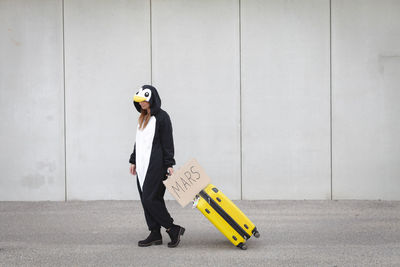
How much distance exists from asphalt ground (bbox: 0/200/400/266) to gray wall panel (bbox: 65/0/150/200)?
18.9 inches

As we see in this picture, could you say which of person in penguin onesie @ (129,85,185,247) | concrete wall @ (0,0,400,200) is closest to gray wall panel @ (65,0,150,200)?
concrete wall @ (0,0,400,200)

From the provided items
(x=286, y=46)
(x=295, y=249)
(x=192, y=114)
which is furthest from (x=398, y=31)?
(x=295, y=249)

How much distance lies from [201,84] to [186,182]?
143 inches

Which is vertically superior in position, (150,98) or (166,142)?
(150,98)

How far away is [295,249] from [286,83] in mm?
3983

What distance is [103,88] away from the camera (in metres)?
8.75

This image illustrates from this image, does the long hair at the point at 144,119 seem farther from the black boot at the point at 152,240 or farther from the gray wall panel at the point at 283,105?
the gray wall panel at the point at 283,105

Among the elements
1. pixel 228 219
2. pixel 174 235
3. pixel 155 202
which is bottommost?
pixel 174 235

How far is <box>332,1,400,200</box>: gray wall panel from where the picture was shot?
28.2 feet

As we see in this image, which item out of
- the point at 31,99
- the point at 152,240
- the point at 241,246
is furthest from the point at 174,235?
the point at 31,99

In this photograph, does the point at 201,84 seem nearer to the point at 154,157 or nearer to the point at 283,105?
the point at 283,105

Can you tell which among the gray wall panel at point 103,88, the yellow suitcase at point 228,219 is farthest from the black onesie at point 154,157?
the gray wall panel at point 103,88

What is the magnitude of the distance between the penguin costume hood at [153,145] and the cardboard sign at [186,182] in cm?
18

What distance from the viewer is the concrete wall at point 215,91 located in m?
8.64
